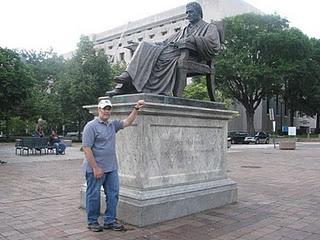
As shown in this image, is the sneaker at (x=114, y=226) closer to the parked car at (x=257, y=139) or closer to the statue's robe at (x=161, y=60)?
the statue's robe at (x=161, y=60)

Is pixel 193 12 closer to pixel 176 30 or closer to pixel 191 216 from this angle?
pixel 191 216

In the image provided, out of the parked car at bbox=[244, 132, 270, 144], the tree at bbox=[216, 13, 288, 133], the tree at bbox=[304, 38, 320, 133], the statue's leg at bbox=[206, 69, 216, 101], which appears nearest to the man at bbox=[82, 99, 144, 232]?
the statue's leg at bbox=[206, 69, 216, 101]

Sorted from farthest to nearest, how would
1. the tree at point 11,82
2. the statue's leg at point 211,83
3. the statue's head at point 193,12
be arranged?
the tree at point 11,82, the statue's leg at point 211,83, the statue's head at point 193,12

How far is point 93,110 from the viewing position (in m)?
6.55


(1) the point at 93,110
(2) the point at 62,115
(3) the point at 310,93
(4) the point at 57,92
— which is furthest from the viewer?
(3) the point at 310,93

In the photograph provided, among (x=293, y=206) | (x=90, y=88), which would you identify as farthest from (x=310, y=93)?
(x=293, y=206)

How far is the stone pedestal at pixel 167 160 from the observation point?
5648 millimetres

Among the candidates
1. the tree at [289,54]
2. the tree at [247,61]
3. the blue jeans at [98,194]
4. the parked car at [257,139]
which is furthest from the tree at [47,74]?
the blue jeans at [98,194]

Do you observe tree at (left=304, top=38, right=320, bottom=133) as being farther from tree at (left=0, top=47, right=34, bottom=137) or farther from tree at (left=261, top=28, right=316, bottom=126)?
tree at (left=0, top=47, right=34, bottom=137)

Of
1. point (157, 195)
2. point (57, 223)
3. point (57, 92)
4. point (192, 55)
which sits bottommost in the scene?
point (57, 223)

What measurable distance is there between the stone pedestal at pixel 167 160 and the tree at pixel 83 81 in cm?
2927

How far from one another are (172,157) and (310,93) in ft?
163

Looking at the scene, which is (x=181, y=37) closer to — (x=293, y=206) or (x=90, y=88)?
(x=293, y=206)

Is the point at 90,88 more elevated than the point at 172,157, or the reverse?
the point at 90,88
